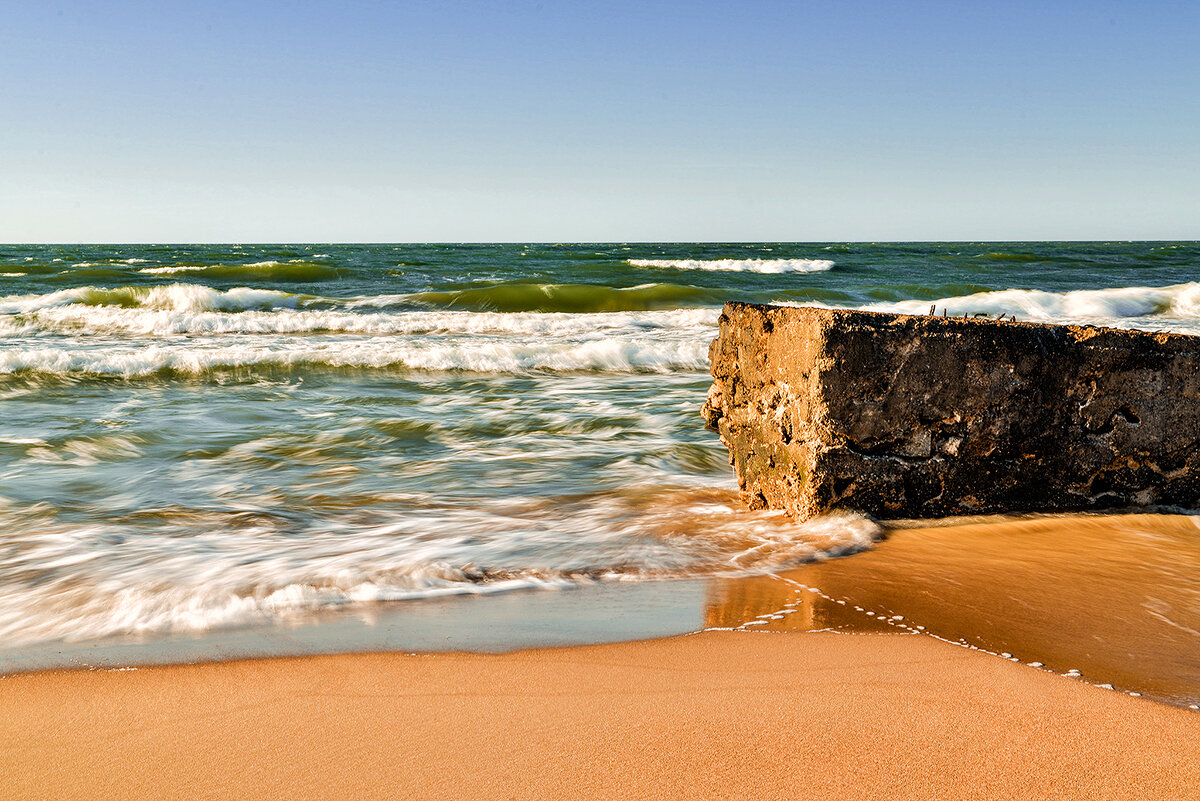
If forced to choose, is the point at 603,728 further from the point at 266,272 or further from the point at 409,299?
the point at 266,272

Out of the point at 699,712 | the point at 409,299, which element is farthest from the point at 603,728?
the point at 409,299

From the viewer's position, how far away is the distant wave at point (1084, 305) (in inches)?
605

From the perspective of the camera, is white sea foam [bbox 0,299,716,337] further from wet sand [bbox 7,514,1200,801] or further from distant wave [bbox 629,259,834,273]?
distant wave [bbox 629,259,834,273]

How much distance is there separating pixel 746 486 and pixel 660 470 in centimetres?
99

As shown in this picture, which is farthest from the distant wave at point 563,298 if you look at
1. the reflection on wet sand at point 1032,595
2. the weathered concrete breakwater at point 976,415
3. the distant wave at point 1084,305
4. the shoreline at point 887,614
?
the shoreline at point 887,614

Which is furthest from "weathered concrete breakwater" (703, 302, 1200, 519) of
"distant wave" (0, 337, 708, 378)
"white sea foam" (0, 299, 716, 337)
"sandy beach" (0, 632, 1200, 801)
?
"white sea foam" (0, 299, 716, 337)

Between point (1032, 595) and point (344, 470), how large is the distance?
3.35 m

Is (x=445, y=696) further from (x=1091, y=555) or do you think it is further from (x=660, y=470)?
(x=660, y=470)

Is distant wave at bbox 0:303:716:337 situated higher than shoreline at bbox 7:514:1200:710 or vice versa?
distant wave at bbox 0:303:716:337

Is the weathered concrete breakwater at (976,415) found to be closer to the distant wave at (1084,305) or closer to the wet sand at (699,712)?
the wet sand at (699,712)

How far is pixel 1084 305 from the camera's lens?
647 inches

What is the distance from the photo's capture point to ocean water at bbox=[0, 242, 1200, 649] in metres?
2.75

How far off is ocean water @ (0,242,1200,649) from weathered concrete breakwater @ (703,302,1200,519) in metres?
0.27

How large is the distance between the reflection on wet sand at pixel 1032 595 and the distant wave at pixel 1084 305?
12234 mm
